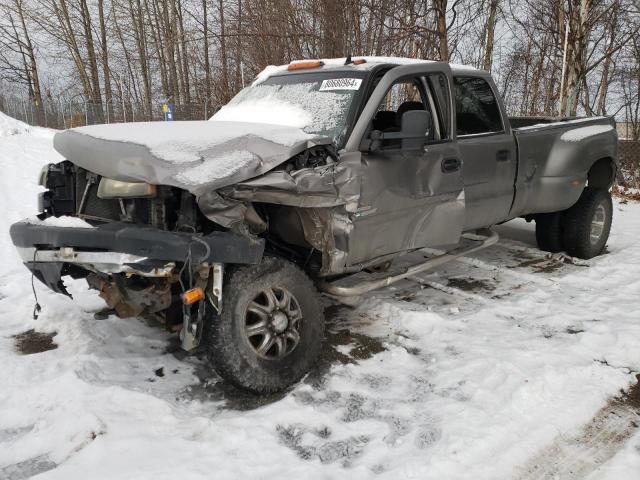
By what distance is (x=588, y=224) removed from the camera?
5441 mm

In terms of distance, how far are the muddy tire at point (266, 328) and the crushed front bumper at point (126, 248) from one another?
21 centimetres

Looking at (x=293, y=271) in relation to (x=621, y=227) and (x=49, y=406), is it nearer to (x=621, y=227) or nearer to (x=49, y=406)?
(x=49, y=406)

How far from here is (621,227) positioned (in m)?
7.24

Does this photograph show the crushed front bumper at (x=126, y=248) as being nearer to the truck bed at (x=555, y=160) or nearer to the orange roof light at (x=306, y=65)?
the orange roof light at (x=306, y=65)

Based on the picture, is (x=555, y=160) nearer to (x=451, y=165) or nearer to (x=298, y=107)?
(x=451, y=165)

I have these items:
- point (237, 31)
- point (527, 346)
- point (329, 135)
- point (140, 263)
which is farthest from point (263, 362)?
point (237, 31)

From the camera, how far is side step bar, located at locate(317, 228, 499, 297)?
346 centimetres

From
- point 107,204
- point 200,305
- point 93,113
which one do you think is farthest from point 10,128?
point 200,305

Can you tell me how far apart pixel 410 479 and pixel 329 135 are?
7.12 ft

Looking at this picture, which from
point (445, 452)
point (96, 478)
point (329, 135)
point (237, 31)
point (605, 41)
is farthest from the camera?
point (605, 41)

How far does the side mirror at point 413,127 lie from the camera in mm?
3252

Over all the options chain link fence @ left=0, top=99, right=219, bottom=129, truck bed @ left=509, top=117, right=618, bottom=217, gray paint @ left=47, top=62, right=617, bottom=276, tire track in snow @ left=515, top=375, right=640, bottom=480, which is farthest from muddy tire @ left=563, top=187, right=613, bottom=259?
chain link fence @ left=0, top=99, right=219, bottom=129

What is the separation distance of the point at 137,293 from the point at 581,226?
476 centimetres

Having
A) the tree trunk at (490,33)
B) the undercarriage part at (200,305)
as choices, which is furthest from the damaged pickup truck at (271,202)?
the tree trunk at (490,33)
